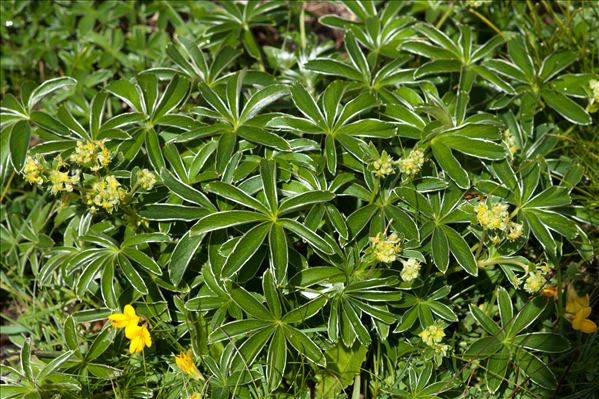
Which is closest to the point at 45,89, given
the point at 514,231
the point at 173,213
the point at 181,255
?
the point at 173,213

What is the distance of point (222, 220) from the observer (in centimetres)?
263

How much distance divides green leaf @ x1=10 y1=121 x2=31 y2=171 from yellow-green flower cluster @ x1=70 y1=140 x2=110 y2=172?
0.41m

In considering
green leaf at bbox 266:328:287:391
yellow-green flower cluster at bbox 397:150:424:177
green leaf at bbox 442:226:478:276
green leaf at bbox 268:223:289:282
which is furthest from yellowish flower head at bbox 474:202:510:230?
green leaf at bbox 266:328:287:391

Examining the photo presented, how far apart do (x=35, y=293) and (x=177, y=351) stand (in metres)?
0.85

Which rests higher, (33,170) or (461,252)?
(33,170)

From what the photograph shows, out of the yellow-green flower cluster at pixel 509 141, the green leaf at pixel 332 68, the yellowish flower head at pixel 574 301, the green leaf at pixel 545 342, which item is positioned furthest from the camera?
the green leaf at pixel 332 68

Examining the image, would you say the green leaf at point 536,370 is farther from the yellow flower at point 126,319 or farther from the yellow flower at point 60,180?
the yellow flower at point 60,180

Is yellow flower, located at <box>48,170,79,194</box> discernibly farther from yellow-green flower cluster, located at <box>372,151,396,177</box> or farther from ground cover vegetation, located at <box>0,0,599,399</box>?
yellow-green flower cluster, located at <box>372,151,396,177</box>

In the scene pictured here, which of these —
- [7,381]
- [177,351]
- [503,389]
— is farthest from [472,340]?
[7,381]

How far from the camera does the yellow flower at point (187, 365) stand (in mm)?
2676

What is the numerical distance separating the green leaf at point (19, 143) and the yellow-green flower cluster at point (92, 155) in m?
0.41

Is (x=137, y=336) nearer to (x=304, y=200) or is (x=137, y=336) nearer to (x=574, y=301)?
(x=304, y=200)

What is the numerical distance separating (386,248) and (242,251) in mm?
506

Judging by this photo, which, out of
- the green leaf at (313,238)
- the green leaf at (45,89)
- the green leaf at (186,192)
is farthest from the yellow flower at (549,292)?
the green leaf at (45,89)
